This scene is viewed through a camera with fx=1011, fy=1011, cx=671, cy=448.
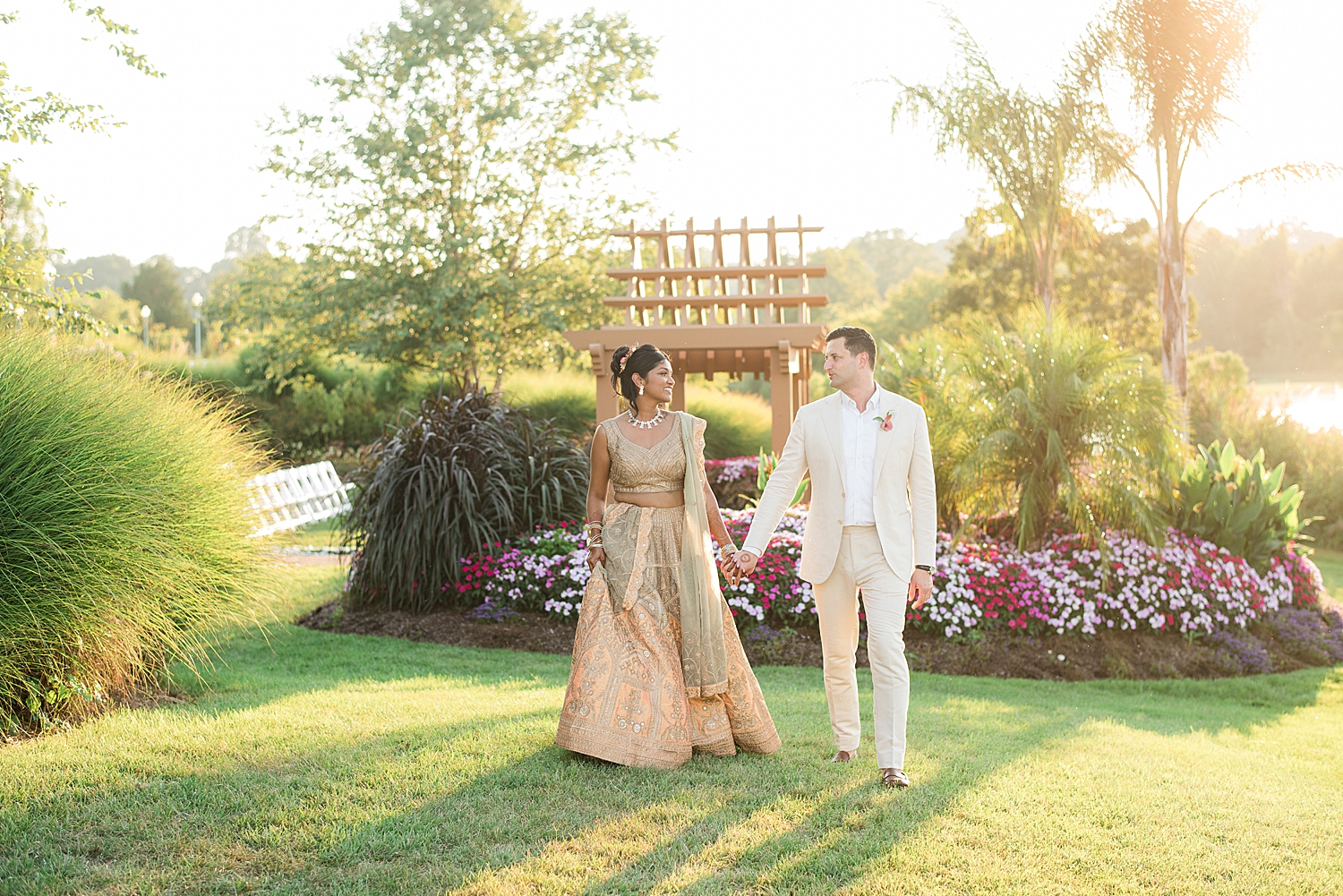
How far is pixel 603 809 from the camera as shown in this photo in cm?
384

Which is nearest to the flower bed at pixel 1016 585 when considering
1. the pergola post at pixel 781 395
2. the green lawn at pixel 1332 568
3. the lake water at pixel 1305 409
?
the pergola post at pixel 781 395

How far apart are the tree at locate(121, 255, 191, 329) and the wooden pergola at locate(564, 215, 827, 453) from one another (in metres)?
49.8

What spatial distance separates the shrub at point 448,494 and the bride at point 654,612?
399cm

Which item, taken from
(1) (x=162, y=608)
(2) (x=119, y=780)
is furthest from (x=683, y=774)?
(1) (x=162, y=608)

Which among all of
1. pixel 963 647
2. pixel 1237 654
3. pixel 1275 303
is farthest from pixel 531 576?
pixel 1275 303

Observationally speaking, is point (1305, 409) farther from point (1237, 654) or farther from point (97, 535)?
point (97, 535)

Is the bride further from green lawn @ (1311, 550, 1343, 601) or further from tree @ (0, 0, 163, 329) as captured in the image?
green lawn @ (1311, 550, 1343, 601)

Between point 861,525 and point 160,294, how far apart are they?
58.1 meters

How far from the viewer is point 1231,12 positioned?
15.1m

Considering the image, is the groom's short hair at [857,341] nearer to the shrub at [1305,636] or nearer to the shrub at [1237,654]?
the shrub at [1237,654]

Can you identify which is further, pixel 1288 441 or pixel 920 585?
pixel 1288 441

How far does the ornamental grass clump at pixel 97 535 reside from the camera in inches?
181

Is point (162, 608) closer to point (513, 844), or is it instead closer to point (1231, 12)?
point (513, 844)

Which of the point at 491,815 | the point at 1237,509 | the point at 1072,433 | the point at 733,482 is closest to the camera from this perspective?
the point at 491,815
